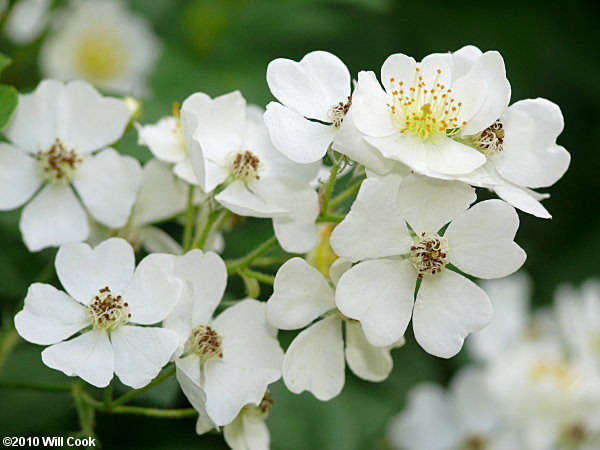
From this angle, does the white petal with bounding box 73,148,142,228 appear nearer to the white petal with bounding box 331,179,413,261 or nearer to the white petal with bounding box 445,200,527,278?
the white petal with bounding box 331,179,413,261

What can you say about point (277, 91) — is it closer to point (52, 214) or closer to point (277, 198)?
point (277, 198)

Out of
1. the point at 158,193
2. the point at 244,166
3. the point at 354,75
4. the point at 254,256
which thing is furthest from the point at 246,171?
the point at 354,75

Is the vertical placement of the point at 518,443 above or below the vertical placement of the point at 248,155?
below

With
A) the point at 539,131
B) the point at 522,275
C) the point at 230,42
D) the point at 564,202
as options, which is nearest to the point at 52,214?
the point at 539,131

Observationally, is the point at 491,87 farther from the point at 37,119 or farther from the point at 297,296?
the point at 37,119

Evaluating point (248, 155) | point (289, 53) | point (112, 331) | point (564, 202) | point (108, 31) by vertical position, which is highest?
point (108, 31)

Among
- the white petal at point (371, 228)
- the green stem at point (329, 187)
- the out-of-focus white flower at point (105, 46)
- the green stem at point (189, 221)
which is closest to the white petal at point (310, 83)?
the green stem at point (329, 187)

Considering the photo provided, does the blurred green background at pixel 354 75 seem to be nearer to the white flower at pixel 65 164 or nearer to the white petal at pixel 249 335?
the white flower at pixel 65 164

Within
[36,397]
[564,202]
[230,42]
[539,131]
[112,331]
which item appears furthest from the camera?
[564,202]

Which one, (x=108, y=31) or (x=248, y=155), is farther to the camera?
(x=108, y=31)
